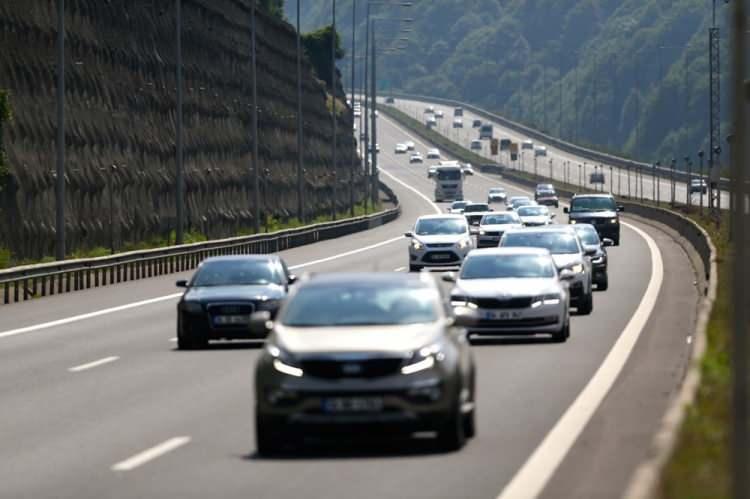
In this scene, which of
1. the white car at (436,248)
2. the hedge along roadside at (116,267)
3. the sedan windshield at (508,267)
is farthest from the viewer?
the white car at (436,248)

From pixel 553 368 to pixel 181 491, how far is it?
11008 mm

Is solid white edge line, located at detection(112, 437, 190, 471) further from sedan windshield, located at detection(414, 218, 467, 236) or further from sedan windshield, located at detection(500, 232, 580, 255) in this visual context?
sedan windshield, located at detection(414, 218, 467, 236)

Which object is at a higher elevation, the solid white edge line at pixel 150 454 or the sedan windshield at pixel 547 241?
the sedan windshield at pixel 547 241

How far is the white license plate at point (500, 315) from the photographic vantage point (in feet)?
92.5

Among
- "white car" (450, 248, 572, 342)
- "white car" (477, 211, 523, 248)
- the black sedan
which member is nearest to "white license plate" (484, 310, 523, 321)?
"white car" (450, 248, 572, 342)

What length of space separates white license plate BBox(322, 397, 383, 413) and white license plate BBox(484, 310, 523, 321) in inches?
515

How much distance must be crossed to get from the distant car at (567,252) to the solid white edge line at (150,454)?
59.4ft

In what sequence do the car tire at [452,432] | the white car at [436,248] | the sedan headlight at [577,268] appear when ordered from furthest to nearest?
the white car at [436,248]
the sedan headlight at [577,268]
the car tire at [452,432]

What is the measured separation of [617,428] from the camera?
17.0 m

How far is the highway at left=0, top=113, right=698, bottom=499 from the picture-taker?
13.8m

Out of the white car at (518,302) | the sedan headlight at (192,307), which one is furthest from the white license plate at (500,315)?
the sedan headlight at (192,307)

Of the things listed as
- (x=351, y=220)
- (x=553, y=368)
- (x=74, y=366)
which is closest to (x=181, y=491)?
(x=553, y=368)

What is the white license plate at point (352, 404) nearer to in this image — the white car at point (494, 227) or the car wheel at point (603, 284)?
the car wheel at point (603, 284)

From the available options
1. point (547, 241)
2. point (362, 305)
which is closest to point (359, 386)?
point (362, 305)
